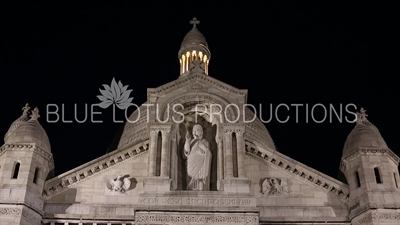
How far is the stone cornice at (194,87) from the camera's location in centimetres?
3052

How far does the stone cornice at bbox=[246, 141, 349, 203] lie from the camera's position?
92.3 feet

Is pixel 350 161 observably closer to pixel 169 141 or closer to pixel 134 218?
pixel 169 141

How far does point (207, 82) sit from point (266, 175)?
5586 mm

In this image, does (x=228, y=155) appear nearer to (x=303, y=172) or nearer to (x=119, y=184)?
(x=303, y=172)

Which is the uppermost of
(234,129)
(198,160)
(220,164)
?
(234,129)

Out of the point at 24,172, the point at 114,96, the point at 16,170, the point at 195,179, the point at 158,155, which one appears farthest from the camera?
the point at 114,96

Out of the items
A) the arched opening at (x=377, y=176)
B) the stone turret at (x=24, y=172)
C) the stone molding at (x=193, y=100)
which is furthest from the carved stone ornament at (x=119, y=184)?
the arched opening at (x=377, y=176)

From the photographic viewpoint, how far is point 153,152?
28328 millimetres

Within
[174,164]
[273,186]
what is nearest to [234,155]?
[273,186]

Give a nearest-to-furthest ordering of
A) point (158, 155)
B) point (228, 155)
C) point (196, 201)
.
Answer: point (196, 201), point (228, 155), point (158, 155)

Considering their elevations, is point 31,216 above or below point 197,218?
above

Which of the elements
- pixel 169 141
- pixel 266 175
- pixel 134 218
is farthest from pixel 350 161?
pixel 134 218

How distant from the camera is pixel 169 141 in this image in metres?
29.0

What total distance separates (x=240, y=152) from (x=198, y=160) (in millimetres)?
1980
